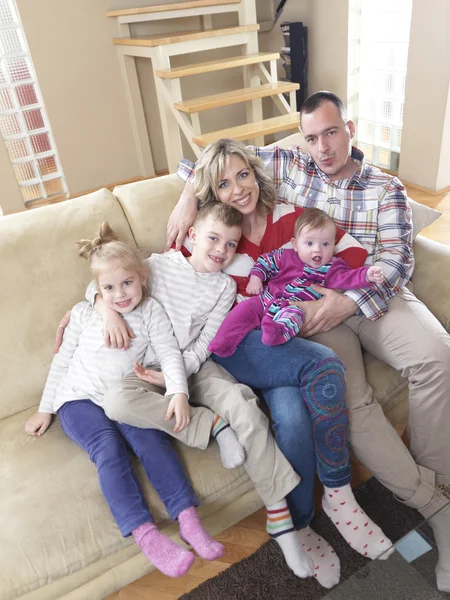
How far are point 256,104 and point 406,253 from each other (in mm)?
2465

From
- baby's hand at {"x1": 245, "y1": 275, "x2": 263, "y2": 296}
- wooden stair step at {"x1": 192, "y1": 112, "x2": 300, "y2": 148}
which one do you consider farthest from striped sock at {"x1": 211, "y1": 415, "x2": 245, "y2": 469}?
wooden stair step at {"x1": 192, "y1": 112, "x2": 300, "y2": 148}

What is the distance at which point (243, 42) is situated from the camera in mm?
3463

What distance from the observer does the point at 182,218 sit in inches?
60.8

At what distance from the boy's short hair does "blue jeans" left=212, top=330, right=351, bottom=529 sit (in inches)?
16.2

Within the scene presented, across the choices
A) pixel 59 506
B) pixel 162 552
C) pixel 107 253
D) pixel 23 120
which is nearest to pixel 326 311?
pixel 107 253

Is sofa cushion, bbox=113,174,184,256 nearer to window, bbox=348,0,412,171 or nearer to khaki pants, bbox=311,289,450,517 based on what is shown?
khaki pants, bbox=311,289,450,517

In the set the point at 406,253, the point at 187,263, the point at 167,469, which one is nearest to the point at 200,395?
the point at 167,469

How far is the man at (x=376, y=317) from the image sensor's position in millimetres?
1286

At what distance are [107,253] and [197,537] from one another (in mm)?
771

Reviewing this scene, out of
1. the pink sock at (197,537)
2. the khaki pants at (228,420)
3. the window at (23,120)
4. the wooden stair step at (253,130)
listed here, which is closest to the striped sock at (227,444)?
the khaki pants at (228,420)

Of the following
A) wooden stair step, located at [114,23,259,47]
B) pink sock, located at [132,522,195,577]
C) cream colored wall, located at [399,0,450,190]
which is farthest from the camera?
wooden stair step, located at [114,23,259,47]

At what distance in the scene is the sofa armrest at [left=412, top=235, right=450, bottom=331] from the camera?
1.50 m

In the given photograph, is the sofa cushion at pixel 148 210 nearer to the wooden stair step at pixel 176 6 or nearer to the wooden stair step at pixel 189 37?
the wooden stair step at pixel 189 37

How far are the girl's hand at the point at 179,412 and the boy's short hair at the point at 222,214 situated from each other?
20.7 inches
